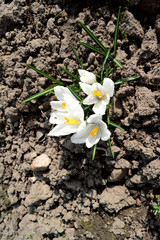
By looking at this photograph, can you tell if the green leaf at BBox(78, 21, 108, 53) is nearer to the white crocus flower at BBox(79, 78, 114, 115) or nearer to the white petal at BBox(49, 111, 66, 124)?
the white crocus flower at BBox(79, 78, 114, 115)

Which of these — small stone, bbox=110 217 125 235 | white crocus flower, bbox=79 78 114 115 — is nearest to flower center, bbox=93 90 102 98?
white crocus flower, bbox=79 78 114 115

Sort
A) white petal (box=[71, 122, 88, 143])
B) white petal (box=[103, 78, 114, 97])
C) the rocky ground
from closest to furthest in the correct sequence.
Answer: white petal (box=[103, 78, 114, 97]) → white petal (box=[71, 122, 88, 143]) → the rocky ground

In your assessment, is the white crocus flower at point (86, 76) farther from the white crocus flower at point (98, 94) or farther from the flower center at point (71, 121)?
the flower center at point (71, 121)

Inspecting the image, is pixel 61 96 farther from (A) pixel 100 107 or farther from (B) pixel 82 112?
(A) pixel 100 107

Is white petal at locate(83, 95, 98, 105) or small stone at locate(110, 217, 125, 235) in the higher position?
white petal at locate(83, 95, 98, 105)

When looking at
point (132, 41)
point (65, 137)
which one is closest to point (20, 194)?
point (65, 137)

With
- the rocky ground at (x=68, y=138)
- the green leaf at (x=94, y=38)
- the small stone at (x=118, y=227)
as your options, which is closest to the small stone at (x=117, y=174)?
the rocky ground at (x=68, y=138)

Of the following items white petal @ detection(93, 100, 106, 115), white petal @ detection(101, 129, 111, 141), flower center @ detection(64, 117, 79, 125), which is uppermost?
white petal @ detection(93, 100, 106, 115)
